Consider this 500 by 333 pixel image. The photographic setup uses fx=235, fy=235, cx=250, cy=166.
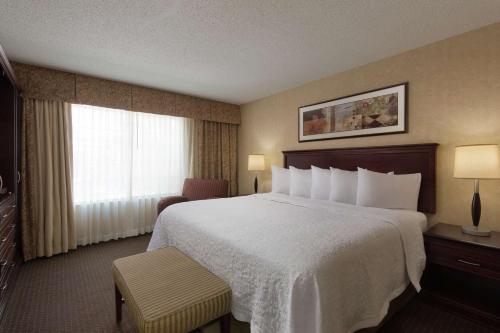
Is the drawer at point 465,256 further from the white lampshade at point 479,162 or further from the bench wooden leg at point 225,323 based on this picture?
the bench wooden leg at point 225,323

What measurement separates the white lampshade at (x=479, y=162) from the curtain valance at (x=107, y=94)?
372cm

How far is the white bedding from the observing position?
1.17 meters

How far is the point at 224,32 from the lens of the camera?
7.25ft

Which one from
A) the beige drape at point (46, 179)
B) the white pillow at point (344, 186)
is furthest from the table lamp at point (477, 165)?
the beige drape at point (46, 179)

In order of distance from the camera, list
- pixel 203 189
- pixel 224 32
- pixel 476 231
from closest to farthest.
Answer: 1. pixel 476 231
2. pixel 224 32
3. pixel 203 189

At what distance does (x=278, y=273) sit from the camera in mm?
1223

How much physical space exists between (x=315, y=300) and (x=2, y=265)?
2.44 m

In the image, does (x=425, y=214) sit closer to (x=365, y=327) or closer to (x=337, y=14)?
(x=365, y=327)

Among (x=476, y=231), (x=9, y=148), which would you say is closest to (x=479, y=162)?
(x=476, y=231)

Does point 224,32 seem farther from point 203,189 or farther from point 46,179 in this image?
point 46,179

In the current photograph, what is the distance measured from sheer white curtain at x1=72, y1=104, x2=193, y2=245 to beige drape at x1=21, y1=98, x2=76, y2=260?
0.65ft

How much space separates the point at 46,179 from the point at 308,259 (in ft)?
11.4

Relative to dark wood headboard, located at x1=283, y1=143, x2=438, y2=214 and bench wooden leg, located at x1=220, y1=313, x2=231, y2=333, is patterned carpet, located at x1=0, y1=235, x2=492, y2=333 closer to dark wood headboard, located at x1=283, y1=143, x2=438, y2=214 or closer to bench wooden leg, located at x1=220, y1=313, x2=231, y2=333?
bench wooden leg, located at x1=220, y1=313, x2=231, y2=333

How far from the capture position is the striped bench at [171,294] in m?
1.23
